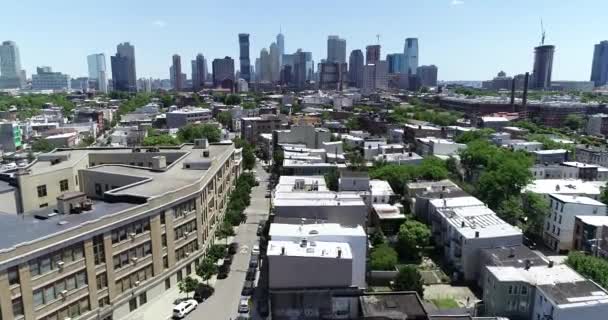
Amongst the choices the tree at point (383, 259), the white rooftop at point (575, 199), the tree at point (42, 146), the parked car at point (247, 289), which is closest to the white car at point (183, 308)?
the parked car at point (247, 289)

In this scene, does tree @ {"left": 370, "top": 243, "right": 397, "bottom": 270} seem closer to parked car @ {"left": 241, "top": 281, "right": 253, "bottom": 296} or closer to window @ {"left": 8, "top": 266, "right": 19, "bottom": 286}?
parked car @ {"left": 241, "top": 281, "right": 253, "bottom": 296}

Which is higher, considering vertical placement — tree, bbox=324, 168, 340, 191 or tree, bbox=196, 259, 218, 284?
tree, bbox=324, 168, 340, 191

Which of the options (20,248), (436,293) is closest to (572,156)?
(436,293)

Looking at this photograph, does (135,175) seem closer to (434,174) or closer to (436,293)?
(436,293)

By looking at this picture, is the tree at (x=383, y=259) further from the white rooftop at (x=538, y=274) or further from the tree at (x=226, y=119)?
the tree at (x=226, y=119)

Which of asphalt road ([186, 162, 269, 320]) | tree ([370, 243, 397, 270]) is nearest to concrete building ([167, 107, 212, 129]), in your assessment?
asphalt road ([186, 162, 269, 320])

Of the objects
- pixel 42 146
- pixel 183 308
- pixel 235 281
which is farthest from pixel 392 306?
pixel 42 146
